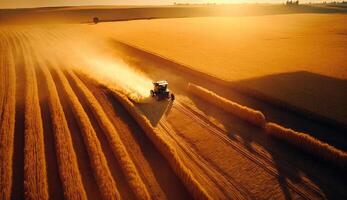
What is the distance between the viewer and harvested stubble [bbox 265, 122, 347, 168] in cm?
1109

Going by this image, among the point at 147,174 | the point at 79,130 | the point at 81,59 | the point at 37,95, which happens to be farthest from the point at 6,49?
the point at 147,174

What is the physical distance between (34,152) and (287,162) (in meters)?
11.0

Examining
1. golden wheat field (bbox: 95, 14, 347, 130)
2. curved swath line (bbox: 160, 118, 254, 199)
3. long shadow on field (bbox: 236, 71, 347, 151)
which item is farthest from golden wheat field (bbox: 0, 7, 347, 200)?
golden wheat field (bbox: 95, 14, 347, 130)

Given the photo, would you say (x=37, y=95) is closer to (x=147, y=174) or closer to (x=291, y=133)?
(x=147, y=174)

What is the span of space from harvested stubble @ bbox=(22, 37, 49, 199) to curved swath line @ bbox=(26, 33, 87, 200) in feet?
2.11

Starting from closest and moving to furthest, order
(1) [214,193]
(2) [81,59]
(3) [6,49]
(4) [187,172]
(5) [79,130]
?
1. (1) [214,193]
2. (4) [187,172]
3. (5) [79,130]
4. (2) [81,59]
5. (3) [6,49]

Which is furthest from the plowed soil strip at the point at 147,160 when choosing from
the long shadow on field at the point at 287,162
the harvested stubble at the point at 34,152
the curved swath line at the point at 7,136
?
the curved swath line at the point at 7,136

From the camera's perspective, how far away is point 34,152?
1209cm

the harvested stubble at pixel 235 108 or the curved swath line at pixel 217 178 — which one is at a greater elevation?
the harvested stubble at pixel 235 108

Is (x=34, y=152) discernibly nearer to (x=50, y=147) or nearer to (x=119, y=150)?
(x=50, y=147)

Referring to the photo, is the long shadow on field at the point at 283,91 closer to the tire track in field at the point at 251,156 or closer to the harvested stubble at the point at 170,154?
the tire track in field at the point at 251,156

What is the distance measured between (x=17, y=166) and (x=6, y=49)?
3053cm

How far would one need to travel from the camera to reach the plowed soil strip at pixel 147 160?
1010 centimetres

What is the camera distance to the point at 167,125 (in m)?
14.9
